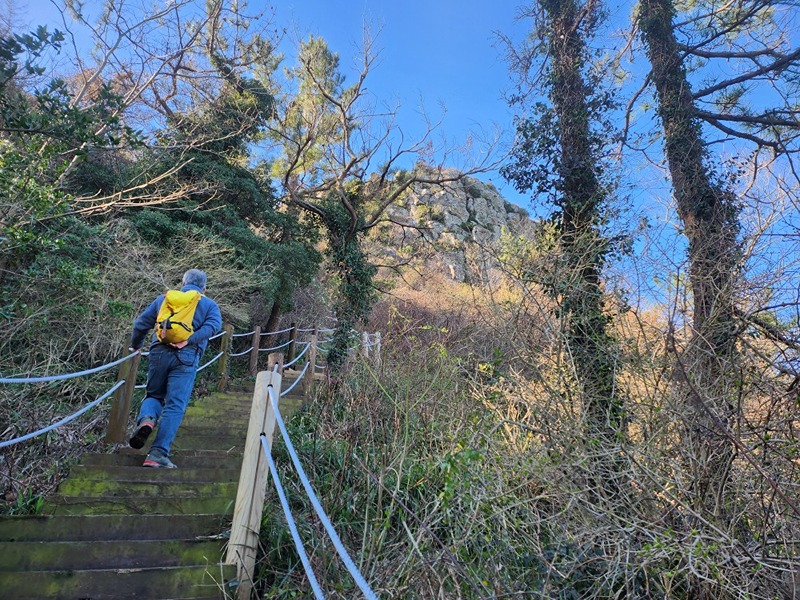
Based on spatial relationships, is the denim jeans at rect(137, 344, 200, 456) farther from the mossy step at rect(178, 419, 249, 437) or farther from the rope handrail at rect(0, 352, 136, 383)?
the mossy step at rect(178, 419, 249, 437)

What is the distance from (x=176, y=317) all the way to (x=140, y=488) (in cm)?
128

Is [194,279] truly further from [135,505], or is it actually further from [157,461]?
[135,505]

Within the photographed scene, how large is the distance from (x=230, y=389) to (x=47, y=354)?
2.37m

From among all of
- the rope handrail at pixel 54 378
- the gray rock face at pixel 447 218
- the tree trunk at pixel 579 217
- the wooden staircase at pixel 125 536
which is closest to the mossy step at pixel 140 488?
the wooden staircase at pixel 125 536

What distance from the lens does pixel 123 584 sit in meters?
2.46

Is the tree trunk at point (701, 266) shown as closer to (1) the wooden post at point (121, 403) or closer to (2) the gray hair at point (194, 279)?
(2) the gray hair at point (194, 279)

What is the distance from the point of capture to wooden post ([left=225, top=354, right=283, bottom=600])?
8.82 ft

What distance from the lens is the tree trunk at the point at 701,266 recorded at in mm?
3607

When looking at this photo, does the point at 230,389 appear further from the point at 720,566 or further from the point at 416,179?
Answer: the point at 416,179

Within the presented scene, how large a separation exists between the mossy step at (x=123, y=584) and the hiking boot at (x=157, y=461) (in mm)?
1113

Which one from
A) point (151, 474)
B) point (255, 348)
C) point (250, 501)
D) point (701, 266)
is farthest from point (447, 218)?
point (250, 501)

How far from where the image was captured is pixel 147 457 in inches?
142

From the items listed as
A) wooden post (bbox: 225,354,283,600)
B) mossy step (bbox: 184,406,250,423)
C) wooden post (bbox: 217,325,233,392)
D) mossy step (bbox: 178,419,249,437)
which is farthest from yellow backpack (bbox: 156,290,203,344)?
wooden post (bbox: 217,325,233,392)

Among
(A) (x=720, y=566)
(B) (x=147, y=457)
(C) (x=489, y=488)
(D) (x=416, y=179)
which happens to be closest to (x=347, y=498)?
(C) (x=489, y=488)
